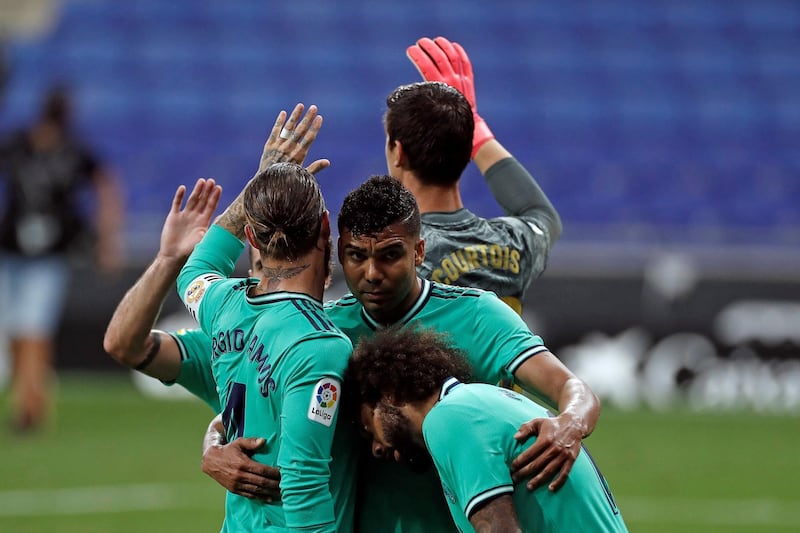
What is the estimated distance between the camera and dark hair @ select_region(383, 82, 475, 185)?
13.4 ft

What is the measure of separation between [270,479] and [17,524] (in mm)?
4585

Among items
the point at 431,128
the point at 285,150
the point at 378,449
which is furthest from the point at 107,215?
the point at 378,449

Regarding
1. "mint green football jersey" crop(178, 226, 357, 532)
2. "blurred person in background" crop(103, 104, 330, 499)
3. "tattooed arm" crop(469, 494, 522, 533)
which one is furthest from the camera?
"blurred person in background" crop(103, 104, 330, 499)

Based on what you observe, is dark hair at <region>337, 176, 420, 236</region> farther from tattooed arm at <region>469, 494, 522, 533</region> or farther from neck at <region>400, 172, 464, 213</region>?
tattooed arm at <region>469, 494, 522, 533</region>

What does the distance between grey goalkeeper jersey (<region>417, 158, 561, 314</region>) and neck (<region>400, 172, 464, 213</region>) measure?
1.0 inches

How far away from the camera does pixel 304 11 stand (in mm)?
18094

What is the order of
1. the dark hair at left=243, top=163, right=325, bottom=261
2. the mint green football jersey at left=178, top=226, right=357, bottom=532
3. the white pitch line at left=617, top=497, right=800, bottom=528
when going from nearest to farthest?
the mint green football jersey at left=178, top=226, right=357, bottom=532 → the dark hair at left=243, top=163, right=325, bottom=261 → the white pitch line at left=617, top=497, right=800, bottom=528

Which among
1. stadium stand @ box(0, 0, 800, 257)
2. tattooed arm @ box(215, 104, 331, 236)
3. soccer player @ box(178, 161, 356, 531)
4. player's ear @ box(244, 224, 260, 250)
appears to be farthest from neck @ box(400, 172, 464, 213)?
stadium stand @ box(0, 0, 800, 257)

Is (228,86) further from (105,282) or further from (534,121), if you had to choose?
(105,282)

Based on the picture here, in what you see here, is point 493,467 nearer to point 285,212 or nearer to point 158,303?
point 285,212

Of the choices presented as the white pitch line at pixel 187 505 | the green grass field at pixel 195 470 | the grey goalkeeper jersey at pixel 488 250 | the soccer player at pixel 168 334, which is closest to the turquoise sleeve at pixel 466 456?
the grey goalkeeper jersey at pixel 488 250

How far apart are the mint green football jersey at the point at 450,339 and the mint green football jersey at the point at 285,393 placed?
111 mm

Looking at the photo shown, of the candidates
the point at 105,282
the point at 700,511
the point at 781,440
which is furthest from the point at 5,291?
the point at 781,440

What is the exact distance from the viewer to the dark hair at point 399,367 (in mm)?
3477
